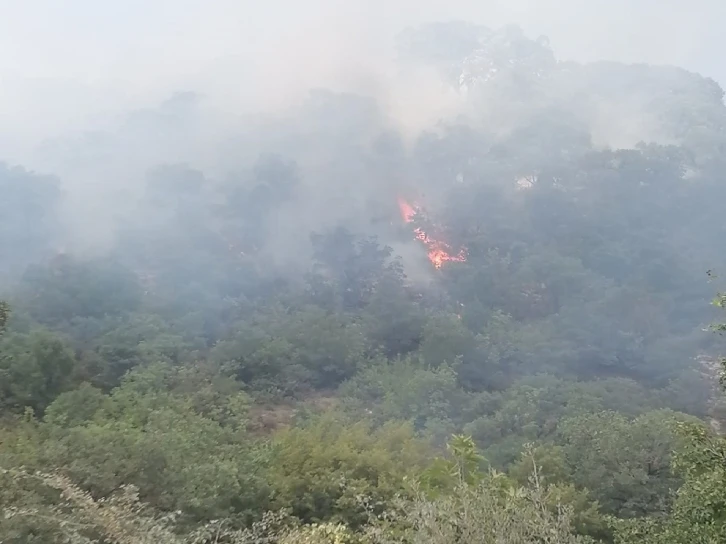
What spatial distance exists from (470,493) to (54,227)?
44.3 metres

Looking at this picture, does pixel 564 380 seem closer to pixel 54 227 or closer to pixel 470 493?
pixel 470 493

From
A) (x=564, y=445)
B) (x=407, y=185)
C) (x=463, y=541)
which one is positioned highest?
(x=407, y=185)

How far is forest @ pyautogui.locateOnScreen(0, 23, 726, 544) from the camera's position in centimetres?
923

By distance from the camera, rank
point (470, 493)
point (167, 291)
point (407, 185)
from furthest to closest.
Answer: point (407, 185), point (167, 291), point (470, 493)

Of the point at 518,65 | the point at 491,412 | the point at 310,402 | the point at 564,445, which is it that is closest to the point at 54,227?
the point at 310,402

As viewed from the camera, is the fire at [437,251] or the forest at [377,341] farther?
the fire at [437,251]

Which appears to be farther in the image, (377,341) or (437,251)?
(437,251)

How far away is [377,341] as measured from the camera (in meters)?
32.2

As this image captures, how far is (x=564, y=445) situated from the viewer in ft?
59.8

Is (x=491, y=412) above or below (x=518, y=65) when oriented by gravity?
below

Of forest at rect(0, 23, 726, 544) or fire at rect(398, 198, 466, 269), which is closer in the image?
forest at rect(0, 23, 726, 544)

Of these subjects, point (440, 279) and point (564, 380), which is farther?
point (440, 279)

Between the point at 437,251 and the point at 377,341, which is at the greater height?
the point at 437,251

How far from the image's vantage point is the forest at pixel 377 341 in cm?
923
